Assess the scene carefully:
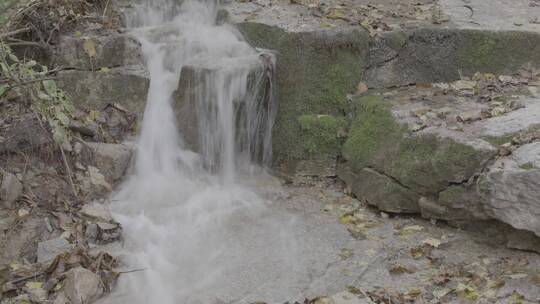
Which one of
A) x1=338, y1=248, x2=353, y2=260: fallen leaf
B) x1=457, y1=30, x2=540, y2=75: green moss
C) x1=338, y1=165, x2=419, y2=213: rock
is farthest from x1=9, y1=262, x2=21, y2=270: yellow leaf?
x1=457, y1=30, x2=540, y2=75: green moss

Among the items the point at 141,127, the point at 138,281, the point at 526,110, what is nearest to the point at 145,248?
the point at 138,281

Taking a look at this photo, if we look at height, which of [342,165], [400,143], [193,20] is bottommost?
[342,165]

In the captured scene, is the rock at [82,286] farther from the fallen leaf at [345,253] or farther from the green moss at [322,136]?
the green moss at [322,136]

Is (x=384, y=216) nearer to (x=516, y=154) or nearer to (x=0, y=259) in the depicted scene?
(x=516, y=154)

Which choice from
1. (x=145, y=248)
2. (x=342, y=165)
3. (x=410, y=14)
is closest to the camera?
(x=145, y=248)

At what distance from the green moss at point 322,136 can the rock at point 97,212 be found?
7.53 feet

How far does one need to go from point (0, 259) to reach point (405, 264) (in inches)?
131

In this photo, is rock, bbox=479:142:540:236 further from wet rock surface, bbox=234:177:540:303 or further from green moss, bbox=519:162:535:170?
wet rock surface, bbox=234:177:540:303

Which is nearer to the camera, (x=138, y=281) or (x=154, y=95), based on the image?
(x=138, y=281)

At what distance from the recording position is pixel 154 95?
6.66 meters

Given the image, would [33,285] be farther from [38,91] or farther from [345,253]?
[345,253]

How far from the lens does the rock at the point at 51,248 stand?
4730 mm

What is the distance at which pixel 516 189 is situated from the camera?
4410 millimetres

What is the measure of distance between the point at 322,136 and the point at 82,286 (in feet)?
10.2
